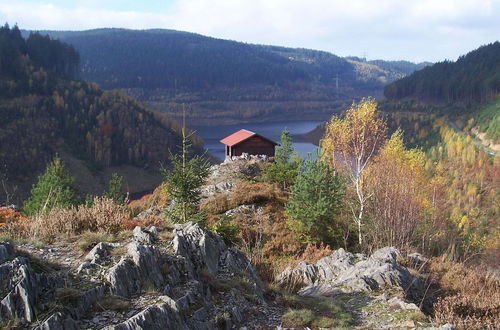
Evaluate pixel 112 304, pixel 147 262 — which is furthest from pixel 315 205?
pixel 112 304

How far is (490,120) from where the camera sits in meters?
113

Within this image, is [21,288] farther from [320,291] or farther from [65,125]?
[65,125]

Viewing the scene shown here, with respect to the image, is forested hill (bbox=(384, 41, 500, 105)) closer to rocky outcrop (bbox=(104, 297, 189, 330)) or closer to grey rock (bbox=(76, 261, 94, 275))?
rocky outcrop (bbox=(104, 297, 189, 330))

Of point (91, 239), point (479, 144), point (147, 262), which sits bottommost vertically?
point (479, 144)

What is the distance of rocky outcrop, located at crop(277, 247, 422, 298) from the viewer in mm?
13984

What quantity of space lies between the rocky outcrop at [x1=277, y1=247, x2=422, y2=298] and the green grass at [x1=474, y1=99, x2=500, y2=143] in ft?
335

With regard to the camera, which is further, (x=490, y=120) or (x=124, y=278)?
(x=490, y=120)

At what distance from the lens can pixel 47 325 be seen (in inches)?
304

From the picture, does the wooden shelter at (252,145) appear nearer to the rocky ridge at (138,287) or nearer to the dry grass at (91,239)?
the rocky ridge at (138,287)

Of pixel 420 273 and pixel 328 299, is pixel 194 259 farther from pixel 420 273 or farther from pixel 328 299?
pixel 420 273

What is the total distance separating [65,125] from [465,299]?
369 feet

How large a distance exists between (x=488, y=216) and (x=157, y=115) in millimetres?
96711

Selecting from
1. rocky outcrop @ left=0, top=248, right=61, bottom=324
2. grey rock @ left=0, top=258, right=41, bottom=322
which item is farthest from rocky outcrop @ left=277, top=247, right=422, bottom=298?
grey rock @ left=0, top=258, right=41, bottom=322

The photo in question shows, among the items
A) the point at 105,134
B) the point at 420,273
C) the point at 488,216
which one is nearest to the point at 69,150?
the point at 105,134
